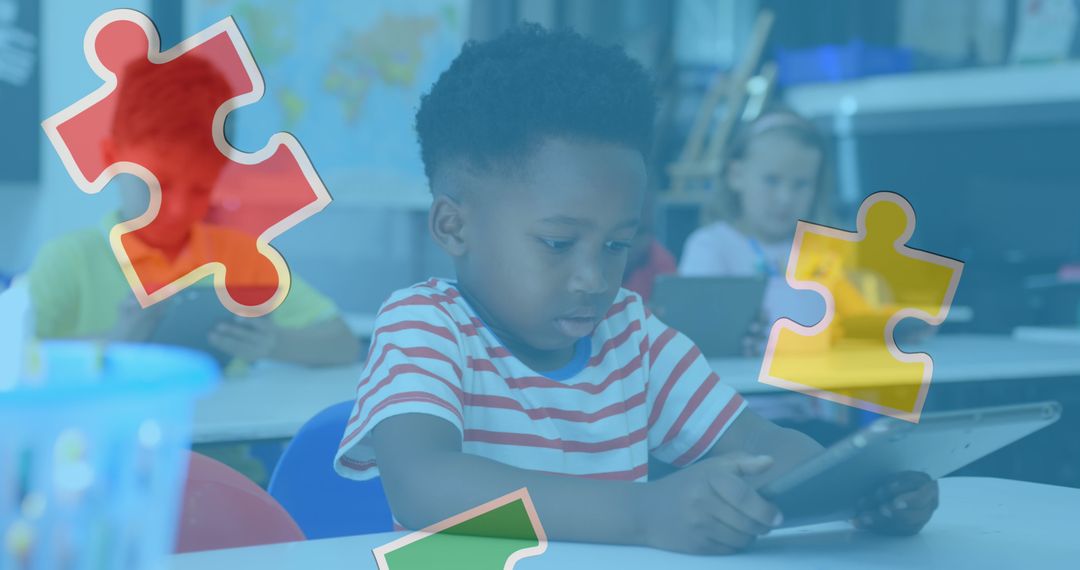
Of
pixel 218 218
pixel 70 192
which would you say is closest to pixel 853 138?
pixel 218 218

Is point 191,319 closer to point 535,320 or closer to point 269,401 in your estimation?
point 269,401

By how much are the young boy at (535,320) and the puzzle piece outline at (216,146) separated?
0.72ft

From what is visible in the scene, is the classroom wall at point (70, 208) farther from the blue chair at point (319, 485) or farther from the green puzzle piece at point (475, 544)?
the green puzzle piece at point (475, 544)

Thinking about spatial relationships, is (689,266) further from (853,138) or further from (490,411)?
Answer: (853,138)

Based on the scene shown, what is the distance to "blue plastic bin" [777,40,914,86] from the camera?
425 centimetres

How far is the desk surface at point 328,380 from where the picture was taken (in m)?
1.32

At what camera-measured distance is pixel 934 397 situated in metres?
2.12

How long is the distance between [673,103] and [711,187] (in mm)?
383

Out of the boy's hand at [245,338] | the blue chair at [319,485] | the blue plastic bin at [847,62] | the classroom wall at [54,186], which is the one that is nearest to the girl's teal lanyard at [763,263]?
the boy's hand at [245,338]

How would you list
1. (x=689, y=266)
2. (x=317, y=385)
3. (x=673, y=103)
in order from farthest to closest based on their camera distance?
(x=673, y=103) → (x=689, y=266) → (x=317, y=385)

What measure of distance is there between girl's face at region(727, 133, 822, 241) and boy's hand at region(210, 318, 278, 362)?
3.63 feet

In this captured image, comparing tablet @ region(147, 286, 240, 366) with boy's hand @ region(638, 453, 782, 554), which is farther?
tablet @ region(147, 286, 240, 366)

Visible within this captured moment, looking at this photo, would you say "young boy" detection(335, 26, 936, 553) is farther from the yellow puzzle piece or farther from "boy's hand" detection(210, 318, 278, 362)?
"boy's hand" detection(210, 318, 278, 362)

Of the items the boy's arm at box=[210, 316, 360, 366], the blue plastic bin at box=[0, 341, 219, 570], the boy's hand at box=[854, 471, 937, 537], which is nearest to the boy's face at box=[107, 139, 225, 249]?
the boy's arm at box=[210, 316, 360, 366]
